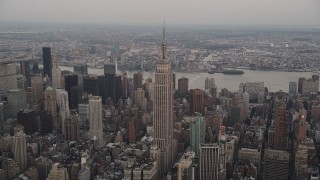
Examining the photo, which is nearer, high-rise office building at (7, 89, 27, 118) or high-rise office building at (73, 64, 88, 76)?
high-rise office building at (7, 89, 27, 118)

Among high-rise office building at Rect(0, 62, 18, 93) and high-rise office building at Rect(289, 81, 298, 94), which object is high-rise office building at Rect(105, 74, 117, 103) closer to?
high-rise office building at Rect(0, 62, 18, 93)

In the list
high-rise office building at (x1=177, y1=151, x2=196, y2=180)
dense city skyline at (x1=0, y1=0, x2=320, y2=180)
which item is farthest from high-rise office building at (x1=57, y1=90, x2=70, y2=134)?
high-rise office building at (x1=177, y1=151, x2=196, y2=180)

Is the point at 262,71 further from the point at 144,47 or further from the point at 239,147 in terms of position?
the point at 239,147

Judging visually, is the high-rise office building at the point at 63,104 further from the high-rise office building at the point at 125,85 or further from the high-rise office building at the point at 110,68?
the high-rise office building at the point at 110,68

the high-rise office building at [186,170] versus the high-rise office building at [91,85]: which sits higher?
the high-rise office building at [91,85]

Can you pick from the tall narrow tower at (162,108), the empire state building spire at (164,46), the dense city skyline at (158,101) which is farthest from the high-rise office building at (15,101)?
the empire state building spire at (164,46)

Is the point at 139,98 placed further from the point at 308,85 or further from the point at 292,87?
the point at 308,85
